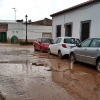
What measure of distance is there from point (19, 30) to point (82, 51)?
32.8m

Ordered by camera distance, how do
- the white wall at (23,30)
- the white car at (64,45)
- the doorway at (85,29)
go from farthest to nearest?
the white wall at (23,30) < the doorway at (85,29) < the white car at (64,45)

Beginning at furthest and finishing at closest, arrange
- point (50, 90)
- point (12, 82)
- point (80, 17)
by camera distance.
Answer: point (80, 17) < point (12, 82) < point (50, 90)

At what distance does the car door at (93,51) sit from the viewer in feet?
28.6

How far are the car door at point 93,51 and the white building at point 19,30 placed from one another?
3277 centimetres

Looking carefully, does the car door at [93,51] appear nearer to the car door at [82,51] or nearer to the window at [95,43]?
the window at [95,43]

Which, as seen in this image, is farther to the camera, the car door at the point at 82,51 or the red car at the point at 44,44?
the red car at the point at 44,44

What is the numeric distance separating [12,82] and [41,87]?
3.91 feet

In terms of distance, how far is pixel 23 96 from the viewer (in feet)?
16.7

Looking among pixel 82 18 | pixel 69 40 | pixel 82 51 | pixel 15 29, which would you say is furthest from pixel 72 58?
pixel 15 29

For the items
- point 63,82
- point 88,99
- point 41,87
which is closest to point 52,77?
point 63,82

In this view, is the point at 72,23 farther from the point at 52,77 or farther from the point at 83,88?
the point at 83,88

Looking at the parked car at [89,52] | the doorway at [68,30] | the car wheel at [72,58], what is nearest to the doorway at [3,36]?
the doorway at [68,30]

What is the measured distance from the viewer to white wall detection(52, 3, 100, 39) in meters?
14.8

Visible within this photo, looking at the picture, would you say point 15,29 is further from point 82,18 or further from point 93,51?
point 93,51
